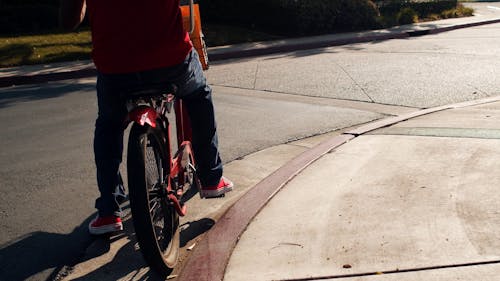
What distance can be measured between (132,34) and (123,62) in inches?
5.9

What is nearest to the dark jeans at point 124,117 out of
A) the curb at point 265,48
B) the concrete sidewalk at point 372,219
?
the concrete sidewalk at point 372,219

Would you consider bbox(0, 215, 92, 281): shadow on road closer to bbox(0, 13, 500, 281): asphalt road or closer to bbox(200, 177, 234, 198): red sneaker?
bbox(0, 13, 500, 281): asphalt road

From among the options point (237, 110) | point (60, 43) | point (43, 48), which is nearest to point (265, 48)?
point (60, 43)

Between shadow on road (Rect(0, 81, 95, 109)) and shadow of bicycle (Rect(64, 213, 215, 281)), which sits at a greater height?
shadow of bicycle (Rect(64, 213, 215, 281))

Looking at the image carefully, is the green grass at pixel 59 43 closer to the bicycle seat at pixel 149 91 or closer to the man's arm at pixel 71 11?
the man's arm at pixel 71 11

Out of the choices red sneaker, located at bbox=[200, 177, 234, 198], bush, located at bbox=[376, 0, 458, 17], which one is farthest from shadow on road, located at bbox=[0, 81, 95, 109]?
bush, located at bbox=[376, 0, 458, 17]

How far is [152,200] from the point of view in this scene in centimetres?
348

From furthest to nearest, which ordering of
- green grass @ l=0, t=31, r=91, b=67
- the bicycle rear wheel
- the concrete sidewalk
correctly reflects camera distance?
green grass @ l=0, t=31, r=91, b=67, the concrete sidewalk, the bicycle rear wheel

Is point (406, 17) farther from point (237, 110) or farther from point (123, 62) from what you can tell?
point (123, 62)

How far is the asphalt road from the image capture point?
14.4ft

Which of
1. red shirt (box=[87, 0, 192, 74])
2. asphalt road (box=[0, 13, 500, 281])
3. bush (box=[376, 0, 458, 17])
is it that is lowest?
asphalt road (box=[0, 13, 500, 281])

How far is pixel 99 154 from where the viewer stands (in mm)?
3926

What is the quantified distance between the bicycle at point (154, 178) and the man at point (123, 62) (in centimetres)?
11

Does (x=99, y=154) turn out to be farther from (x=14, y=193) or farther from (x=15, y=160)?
(x=15, y=160)
